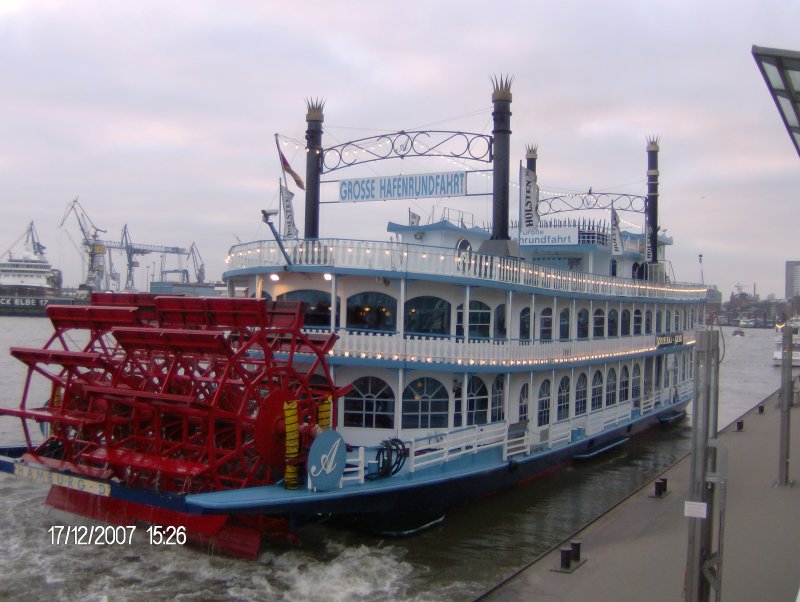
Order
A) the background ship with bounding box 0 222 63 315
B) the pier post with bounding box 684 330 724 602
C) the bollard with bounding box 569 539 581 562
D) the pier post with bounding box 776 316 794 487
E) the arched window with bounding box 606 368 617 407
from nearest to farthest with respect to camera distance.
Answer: the pier post with bounding box 684 330 724 602 → the bollard with bounding box 569 539 581 562 → the pier post with bounding box 776 316 794 487 → the arched window with bounding box 606 368 617 407 → the background ship with bounding box 0 222 63 315

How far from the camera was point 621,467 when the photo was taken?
16.7m

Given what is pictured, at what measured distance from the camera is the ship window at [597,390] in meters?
17.3

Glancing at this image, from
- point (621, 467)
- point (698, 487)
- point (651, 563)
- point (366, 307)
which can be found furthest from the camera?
point (621, 467)

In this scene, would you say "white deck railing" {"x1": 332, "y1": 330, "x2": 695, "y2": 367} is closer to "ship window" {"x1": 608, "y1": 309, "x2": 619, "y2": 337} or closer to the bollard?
the bollard

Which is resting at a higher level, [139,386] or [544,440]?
[139,386]

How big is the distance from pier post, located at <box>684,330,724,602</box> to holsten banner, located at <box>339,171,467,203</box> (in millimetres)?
7369

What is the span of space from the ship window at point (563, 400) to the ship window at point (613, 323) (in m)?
3.22

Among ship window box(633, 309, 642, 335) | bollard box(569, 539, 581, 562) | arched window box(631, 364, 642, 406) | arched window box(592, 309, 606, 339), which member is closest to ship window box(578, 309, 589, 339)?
arched window box(592, 309, 606, 339)

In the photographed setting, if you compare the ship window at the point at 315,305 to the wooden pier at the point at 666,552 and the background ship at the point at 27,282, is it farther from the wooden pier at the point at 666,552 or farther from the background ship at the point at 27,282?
the background ship at the point at 27,282

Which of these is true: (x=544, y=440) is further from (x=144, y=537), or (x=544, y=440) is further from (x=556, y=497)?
(x=144, y=537)

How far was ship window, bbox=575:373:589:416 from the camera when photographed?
16.5 meters

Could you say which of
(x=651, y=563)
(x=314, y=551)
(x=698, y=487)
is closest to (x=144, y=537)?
(x=314, y=551)

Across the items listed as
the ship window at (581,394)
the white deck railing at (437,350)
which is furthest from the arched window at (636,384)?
the white deck railing at (437,350)

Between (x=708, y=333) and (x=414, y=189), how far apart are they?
7.93m
